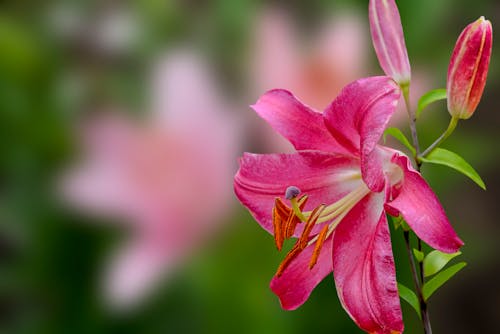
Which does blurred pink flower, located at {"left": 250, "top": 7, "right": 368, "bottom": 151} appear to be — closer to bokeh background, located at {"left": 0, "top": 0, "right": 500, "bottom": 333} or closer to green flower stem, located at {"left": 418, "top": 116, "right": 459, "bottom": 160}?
bokeh background, located at {"left": 0, "top": 0, "right": 500, "bottom": 333}

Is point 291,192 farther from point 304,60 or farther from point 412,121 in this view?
point 304,60

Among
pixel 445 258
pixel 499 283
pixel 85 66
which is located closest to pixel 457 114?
pixel 445 258

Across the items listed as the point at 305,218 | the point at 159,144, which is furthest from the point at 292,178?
the point at 159,144

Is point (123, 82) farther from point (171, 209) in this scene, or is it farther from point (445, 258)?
point (445, 258)

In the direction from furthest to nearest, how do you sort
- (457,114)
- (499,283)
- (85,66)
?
(499,283)
(85,66)
(457,114)

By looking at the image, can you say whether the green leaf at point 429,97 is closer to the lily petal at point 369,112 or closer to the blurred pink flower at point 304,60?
the lily petal at point 369,112

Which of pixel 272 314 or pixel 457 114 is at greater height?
pixel 457 114

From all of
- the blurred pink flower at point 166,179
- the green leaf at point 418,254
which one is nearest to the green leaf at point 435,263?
the green leaf at point 418,254
